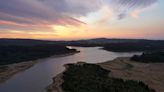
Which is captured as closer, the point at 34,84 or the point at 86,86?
the point at 86,86

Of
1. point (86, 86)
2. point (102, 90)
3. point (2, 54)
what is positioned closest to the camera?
point (102, 90)

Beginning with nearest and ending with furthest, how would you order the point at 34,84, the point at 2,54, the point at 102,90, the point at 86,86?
the point at 102,90 → the point at 86,86 → the point at 34,84 → the point at 2,54

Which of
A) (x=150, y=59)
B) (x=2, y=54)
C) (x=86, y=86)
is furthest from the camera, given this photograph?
(x=2, y=54)

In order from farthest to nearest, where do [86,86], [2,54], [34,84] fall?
[2,54]
[34,84]
[86,86]

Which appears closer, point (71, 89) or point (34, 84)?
point (71, 89)

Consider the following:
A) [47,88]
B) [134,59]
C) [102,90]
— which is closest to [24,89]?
[47,88]

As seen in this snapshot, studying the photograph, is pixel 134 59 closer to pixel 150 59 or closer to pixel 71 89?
pixel 150 59

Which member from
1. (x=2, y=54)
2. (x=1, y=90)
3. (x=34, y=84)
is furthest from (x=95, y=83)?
(x=2, y=54)

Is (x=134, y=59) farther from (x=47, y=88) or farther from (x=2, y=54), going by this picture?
(x=2, y=54)
